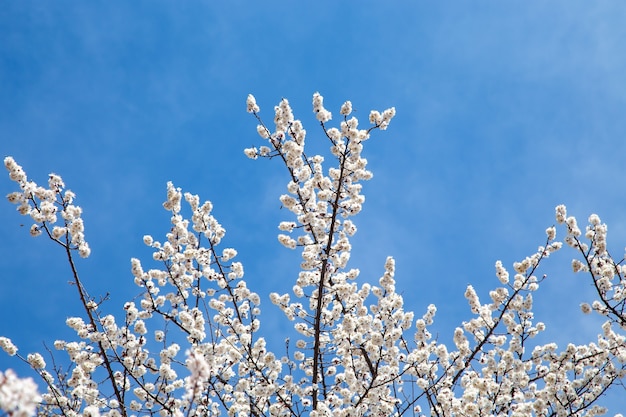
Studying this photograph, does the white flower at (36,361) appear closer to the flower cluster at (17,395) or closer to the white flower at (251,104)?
the white flower at (251,104)

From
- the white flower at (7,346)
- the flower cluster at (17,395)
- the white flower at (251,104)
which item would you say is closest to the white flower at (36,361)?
the white flower at (7,346)

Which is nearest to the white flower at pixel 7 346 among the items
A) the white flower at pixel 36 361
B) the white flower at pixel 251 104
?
the white flower at pixel 36 361

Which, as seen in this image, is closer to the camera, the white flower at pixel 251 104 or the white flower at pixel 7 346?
the white flower at pixel 7 346

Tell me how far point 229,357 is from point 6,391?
6057 mm

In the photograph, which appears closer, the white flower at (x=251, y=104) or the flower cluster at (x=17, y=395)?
the flower cluster at (x=17, y=395)

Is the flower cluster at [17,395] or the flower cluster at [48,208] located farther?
the flower cluster at [48,208]

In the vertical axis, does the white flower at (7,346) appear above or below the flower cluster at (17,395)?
above

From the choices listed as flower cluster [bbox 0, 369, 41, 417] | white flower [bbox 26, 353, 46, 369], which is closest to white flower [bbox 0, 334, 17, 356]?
white flower [bbox 26, 353, 46, 369]

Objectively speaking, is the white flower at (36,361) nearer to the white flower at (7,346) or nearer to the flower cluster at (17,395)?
the white flower at (7,346)

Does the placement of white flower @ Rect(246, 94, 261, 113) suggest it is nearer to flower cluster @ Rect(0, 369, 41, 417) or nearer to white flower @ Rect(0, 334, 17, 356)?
white flower @ Rect(0, 334, 17, 356)

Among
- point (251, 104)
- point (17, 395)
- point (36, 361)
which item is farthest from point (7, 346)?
point (17, 395)

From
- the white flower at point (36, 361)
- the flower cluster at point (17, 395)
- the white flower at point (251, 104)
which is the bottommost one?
the flower cluster at point (17, 395)

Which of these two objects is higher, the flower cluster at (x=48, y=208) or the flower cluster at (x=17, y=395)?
the flower cluster at (x=48, y=208)

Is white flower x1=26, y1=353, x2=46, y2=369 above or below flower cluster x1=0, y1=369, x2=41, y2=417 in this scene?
above
